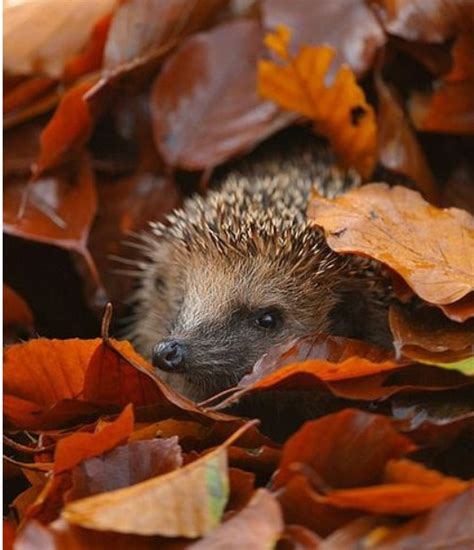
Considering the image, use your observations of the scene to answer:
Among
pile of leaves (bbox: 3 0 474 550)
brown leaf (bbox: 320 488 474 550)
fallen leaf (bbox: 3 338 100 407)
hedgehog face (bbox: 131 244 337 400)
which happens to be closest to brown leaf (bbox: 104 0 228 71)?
pile of leaves (bbox: 3 0 474 550)

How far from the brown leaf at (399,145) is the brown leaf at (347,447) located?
2.68 ft

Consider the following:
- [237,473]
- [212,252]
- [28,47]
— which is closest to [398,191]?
[212,252]

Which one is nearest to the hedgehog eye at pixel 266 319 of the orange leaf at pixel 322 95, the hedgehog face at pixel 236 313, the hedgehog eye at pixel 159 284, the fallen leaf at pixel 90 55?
the hedgehog face at pixel 236 313

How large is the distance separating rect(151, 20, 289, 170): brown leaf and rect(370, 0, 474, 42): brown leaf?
0.87ft

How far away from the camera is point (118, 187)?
6.62 ft

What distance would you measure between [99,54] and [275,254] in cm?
63

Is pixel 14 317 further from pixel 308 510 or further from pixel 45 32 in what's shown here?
pixel 308 510

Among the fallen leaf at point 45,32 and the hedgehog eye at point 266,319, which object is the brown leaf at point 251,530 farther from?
the fallen leaf at point 45,32

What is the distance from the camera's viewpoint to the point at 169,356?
57.6 inches

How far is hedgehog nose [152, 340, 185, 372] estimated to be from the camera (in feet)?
4.78

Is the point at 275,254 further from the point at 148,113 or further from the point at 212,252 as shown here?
the point at 148,113

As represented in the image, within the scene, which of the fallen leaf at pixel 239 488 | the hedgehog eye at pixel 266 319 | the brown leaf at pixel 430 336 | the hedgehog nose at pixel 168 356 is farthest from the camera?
Answer: the hedgehog eye at pixel 266 319

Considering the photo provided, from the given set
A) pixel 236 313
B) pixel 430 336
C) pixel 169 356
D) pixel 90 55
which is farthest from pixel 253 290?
pixel 90 55

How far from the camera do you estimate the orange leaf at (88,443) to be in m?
1.20
